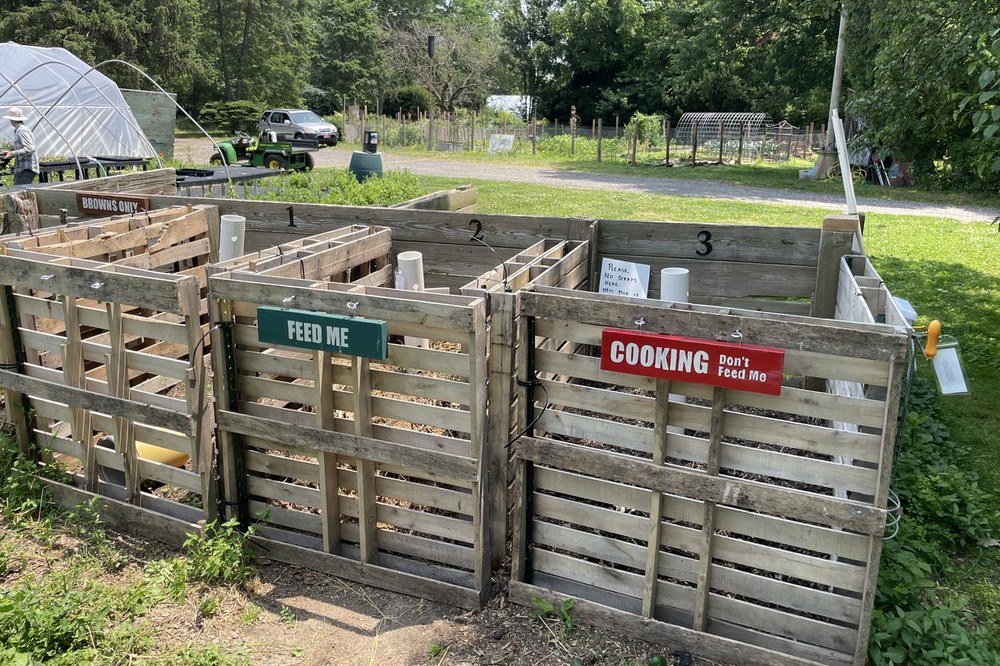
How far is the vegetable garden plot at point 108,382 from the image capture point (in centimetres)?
455

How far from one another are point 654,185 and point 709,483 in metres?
20.5

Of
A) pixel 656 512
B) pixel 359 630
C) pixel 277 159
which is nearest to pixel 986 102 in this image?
pixel 656 512

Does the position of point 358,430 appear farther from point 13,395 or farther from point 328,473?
point 13,395

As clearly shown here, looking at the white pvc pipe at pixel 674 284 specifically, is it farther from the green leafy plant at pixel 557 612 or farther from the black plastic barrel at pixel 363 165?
the black plastic barrel at pixel 363 165

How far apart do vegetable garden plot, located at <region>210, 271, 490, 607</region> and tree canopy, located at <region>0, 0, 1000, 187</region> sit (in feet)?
24.5

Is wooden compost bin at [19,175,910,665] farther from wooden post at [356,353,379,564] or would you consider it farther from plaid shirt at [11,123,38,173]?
plaid shirt at [11,123,38,173]

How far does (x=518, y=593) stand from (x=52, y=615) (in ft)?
7.37

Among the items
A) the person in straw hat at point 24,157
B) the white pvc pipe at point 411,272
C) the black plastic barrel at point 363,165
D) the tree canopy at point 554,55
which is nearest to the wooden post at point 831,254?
the white pvc pipe at point 411,272

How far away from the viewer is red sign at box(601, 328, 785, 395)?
3.45 meters

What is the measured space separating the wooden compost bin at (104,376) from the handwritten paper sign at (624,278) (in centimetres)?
273

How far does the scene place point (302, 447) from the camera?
14.5 feet

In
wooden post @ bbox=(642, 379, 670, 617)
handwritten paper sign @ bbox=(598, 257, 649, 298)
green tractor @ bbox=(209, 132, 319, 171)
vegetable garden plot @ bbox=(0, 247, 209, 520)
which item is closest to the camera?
wooden post @ bbox=(642, 379, 670, 617)

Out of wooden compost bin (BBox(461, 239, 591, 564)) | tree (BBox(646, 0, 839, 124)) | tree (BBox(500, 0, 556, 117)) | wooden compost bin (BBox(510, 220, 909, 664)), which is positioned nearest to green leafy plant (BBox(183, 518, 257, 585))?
wooden compost bin (BBox(461, 239, 591, 564))

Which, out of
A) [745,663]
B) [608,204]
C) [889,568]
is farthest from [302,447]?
[608,204]
